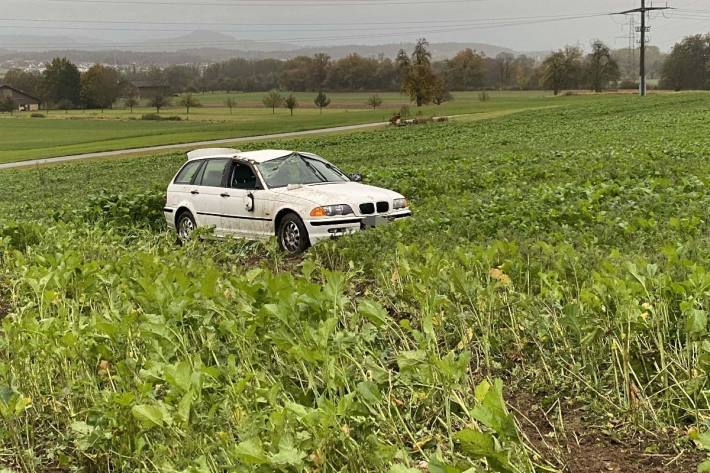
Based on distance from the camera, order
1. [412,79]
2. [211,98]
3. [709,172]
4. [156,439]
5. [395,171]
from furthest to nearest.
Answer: [211,98] → [412,79] → [395,171] → [709,172] → [156,439]

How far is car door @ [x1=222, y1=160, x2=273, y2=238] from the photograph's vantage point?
11992 millimetres

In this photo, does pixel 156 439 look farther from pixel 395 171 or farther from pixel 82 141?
pixel 82 141

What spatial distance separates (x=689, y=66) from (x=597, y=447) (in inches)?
5568

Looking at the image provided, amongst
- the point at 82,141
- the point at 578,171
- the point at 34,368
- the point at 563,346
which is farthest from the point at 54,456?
the point at 82,141

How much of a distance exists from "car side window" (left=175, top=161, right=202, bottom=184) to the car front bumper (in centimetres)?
328

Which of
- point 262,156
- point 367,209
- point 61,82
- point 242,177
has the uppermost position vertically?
point 61,82

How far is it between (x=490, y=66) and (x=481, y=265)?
163294 mm

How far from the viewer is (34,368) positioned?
506 centimetres

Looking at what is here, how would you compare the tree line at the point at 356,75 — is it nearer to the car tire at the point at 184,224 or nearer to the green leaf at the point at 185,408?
the car tire at the point at 184,224

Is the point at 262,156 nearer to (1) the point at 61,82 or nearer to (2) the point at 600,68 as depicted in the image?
(1) the point at 61,82

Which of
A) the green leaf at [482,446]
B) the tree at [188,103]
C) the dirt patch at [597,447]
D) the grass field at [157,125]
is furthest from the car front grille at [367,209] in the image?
the tree at [188,103]

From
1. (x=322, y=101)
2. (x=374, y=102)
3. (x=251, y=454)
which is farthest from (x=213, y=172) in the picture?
Answer: (x=322, y=101)

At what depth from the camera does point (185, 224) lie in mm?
13578

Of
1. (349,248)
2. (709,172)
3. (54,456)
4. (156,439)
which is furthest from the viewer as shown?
(709,172)
